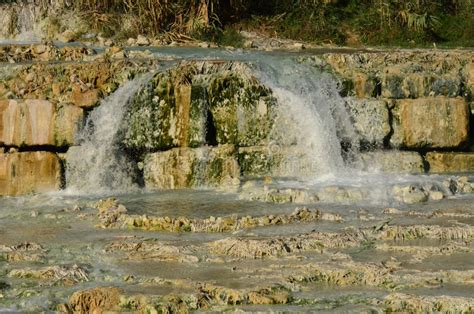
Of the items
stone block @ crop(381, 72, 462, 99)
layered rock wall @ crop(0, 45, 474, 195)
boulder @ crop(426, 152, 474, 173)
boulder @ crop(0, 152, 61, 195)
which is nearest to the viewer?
boulder @ crop(0, 152, 61, 195)

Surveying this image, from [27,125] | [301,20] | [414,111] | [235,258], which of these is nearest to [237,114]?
[414,111]

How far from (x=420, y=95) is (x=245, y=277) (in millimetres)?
6547

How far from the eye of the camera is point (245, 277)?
307 inches

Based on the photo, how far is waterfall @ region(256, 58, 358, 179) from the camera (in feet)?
41.3

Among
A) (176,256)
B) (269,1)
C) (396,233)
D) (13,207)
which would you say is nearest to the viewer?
(176,256)

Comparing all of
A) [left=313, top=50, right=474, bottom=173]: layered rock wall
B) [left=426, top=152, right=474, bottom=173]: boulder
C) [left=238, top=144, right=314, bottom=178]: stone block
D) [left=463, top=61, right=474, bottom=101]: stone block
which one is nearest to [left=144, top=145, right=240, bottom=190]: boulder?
[left=238, top=144, right=314, bottom=178]: stone block

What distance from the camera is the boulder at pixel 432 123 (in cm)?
1308

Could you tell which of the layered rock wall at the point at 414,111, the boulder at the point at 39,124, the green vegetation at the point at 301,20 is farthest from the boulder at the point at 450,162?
the green vegetation at the point at 301,20

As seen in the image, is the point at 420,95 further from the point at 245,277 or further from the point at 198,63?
the point at 245,277

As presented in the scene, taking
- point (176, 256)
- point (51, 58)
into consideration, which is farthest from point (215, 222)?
point (51, 58)

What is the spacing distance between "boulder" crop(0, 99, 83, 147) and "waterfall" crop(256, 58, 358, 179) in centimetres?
256

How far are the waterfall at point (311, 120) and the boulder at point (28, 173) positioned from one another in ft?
9.26

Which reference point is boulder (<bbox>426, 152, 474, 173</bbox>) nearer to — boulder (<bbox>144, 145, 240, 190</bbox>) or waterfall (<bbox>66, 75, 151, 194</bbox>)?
boulder (<bbox>144, 145, 240, 190</bbox>)

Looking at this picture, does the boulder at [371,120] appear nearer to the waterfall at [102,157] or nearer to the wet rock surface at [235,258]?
the wet rock surface at [235,258]
